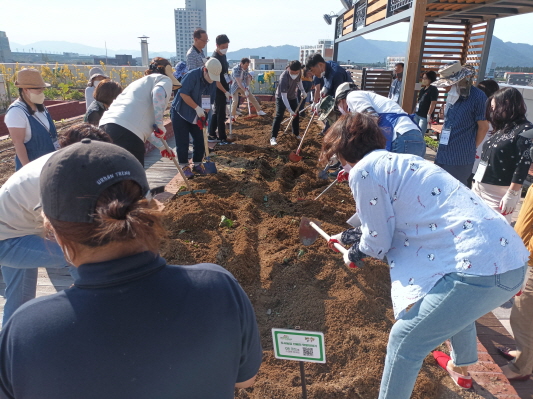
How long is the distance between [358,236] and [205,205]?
2630mm

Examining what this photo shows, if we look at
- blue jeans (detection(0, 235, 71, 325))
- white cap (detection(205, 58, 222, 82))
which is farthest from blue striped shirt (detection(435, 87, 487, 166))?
blue jeans (detection(0, 235, 71, 325))

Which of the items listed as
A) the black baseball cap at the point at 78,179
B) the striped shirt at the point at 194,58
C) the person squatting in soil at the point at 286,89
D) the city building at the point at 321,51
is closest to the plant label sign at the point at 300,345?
the black baseball cap at the point at 78,179

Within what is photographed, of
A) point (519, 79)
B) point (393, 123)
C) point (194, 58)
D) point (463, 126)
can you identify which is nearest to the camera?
point (393, 123)

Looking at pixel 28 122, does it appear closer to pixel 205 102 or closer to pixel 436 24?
pixel 205 102

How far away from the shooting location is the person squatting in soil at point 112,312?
78 cm

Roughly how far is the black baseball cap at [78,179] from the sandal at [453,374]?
7.52ft

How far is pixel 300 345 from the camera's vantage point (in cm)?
158

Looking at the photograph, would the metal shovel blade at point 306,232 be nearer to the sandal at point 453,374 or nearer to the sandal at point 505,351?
the sandal at point 453,374

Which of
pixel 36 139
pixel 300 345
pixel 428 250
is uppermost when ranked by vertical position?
pixel 36 139

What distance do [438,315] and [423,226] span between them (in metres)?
0.36

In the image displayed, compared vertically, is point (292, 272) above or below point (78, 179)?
below

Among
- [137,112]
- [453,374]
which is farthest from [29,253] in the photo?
[453,374]

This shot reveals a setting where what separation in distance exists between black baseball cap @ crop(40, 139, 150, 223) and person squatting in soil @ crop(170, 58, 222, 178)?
4.56 m

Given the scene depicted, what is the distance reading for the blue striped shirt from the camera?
141 inches
